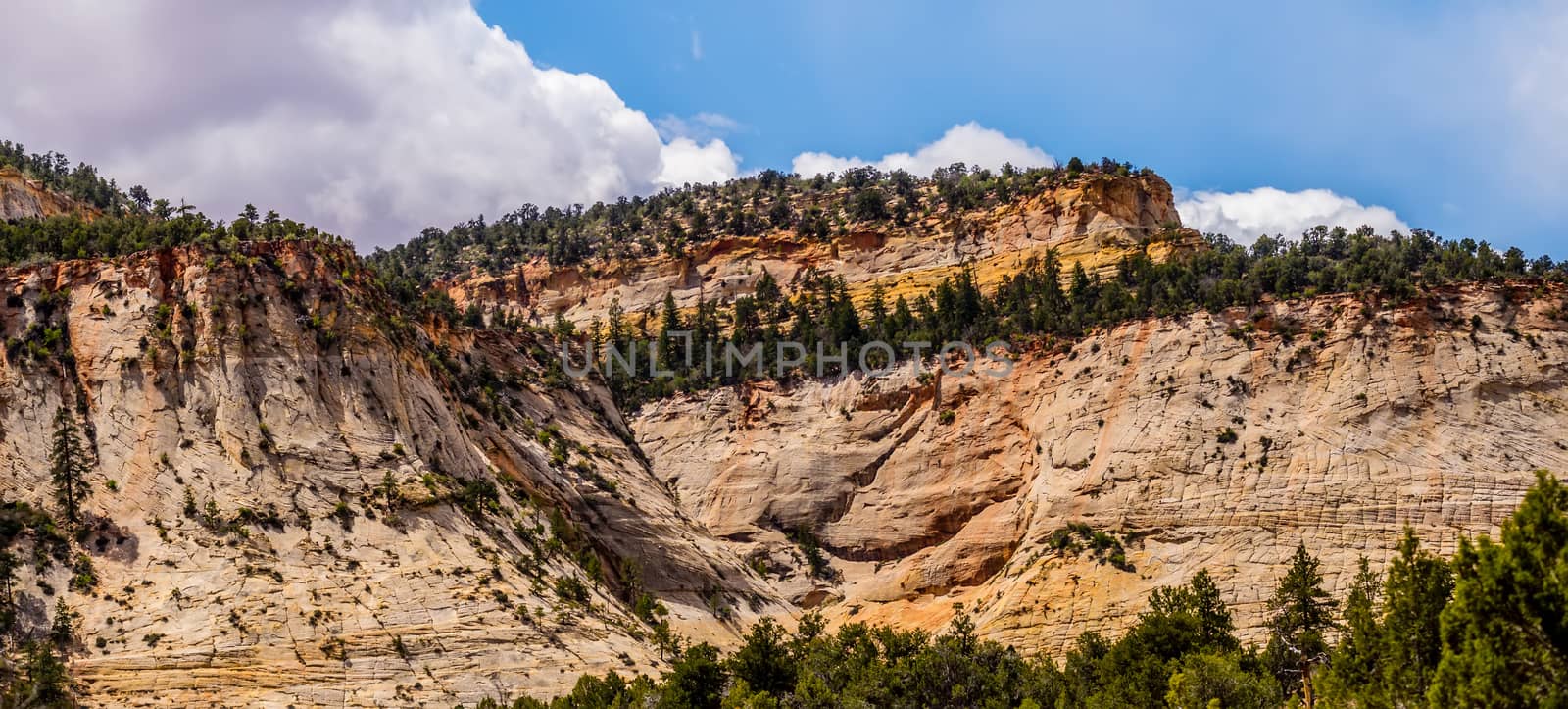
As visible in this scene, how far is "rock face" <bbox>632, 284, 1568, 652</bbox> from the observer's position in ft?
165

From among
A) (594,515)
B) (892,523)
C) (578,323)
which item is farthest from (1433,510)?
(578,323)

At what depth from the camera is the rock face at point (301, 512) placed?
41312 millimetres

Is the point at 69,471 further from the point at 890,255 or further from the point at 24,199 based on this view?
the point at 890,255

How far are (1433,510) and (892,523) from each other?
78.8 feet

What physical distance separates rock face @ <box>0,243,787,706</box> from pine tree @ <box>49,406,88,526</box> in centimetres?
45

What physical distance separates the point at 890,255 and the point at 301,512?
48.9m

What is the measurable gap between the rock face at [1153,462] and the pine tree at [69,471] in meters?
29.8

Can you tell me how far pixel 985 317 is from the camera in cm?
7106

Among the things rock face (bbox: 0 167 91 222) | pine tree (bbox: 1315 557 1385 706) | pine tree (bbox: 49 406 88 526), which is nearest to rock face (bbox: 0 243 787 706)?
pine tree (bbox: 49 406 88 526)

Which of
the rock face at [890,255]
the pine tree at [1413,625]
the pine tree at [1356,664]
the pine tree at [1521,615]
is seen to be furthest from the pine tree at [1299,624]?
the rock face at [890,255]

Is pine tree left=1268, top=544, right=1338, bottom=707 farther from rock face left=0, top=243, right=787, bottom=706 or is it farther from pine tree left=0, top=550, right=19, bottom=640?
pine tree left=0, top=550, right=19, bottom=640

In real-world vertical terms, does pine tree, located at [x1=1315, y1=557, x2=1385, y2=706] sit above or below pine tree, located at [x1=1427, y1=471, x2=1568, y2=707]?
below

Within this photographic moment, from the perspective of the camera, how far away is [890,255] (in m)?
87.8

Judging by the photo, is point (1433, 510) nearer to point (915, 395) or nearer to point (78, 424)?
point (915, 395)
